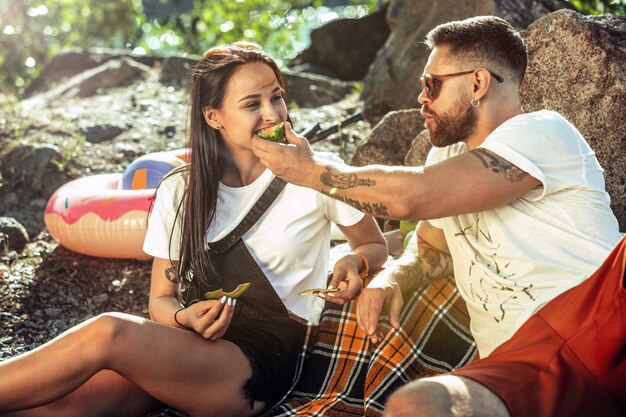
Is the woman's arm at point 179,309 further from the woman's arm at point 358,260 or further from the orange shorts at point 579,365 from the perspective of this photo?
the orange shorts at point 579,365

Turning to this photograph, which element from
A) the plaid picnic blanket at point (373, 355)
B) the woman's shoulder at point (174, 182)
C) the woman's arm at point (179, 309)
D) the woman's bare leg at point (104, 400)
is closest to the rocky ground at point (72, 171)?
the woman's bare leg at point (104, 400)

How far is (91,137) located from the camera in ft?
25.7

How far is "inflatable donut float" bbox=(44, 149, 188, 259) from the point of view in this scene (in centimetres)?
548

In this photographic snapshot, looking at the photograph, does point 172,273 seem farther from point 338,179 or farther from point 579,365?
point 579,365

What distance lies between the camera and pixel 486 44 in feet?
10.9

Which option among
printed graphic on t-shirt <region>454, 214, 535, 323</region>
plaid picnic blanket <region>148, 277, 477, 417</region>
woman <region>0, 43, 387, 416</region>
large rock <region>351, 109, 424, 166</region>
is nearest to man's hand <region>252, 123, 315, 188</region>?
woman <region>0, 43, 387, 416</region>

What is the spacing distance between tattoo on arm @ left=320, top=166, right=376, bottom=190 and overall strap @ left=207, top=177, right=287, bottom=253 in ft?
1.69

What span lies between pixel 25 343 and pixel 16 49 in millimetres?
11387

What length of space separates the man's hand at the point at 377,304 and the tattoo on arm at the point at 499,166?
734 millimetres

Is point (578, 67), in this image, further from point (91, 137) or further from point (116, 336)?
point (91, 137)

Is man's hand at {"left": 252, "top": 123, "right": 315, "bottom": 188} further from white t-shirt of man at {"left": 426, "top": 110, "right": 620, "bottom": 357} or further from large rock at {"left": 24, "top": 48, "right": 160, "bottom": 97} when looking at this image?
large rock at {"left": 24, "top": 48, "right": 160, "bottom": 97}

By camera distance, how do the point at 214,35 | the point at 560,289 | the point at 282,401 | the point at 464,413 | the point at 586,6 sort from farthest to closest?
the point at 214,35
the point at 586,6
the point at 282,401
the point at 560,289
the point at 464,413

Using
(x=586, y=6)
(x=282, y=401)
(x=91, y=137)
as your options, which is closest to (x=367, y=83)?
(x=586, y=6)

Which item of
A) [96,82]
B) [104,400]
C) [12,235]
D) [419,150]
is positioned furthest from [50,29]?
[104,400]
